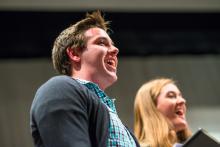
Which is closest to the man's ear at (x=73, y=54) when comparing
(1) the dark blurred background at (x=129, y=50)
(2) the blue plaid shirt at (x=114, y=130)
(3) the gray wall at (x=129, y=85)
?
(2) the blue plaid shirt at (x=114, y=130)

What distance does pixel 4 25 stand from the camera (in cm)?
375

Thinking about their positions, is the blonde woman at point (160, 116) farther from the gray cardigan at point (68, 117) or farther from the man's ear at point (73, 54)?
the gray cardigan at point (68, 117)

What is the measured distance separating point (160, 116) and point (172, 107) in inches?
5.1

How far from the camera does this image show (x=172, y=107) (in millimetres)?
2361

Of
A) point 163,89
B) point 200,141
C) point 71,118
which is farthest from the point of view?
point 163,89

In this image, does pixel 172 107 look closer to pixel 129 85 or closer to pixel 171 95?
pixel 171 95

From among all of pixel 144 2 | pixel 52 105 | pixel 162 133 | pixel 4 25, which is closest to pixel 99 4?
pixel 144 2

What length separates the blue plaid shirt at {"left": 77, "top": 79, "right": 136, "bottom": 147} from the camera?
126 cm

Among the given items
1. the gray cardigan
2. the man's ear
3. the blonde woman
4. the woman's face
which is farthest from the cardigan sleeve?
the woman's face

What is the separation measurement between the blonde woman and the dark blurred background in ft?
5.09

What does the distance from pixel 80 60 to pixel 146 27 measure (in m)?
2.59

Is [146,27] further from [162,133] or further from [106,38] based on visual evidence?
[106,38]

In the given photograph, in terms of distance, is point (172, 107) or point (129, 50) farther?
point (129, 50)

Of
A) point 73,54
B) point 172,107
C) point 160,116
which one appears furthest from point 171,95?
point 73,54
